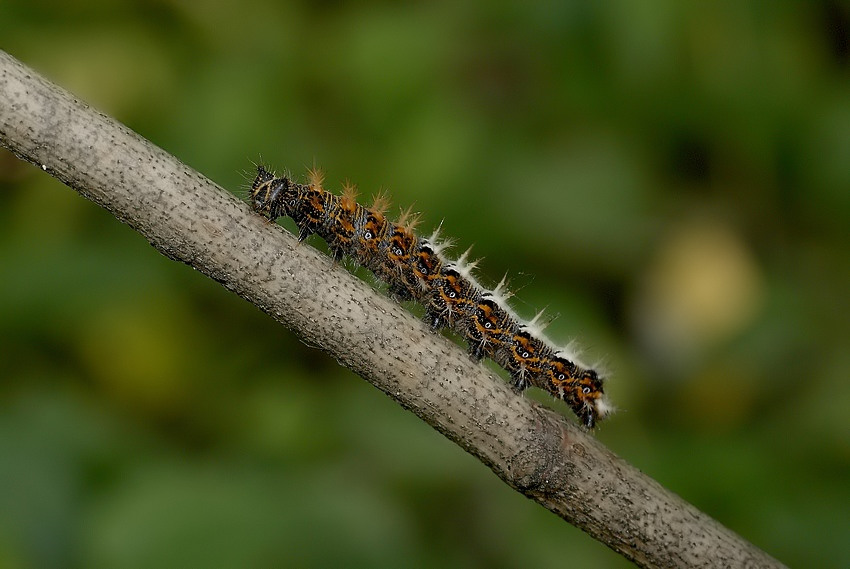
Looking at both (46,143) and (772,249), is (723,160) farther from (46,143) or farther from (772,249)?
(46,143)

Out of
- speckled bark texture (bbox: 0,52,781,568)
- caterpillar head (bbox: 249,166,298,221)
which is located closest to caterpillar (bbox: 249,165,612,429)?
caterpillar head (bbox: 249,166,298,221)

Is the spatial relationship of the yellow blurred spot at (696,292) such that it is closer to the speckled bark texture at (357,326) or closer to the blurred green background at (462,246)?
the blurred green background at (462,246)

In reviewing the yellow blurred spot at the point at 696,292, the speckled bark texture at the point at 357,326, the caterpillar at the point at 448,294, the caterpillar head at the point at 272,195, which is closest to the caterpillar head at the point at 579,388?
the caterpillar at the point at 448,294

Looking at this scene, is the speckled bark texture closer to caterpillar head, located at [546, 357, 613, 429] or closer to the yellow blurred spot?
caterpillar head, located at [546, 357, 613, 429]

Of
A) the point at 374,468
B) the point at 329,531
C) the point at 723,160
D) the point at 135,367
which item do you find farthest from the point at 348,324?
the point at 723,160

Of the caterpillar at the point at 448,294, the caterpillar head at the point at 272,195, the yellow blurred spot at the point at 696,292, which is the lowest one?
the caterpillar head at the point at 272,195

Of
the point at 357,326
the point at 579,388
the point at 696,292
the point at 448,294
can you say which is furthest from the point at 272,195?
the point at 696,292

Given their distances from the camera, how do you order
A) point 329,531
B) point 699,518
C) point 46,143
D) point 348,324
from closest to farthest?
point 46,143, point 348,324, point 699,518, point 329,531
